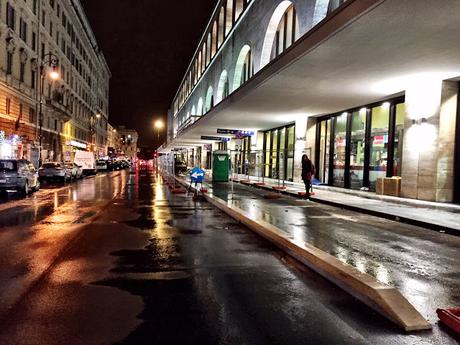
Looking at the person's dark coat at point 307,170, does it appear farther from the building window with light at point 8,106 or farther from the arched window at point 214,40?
the arched window at point 214,40

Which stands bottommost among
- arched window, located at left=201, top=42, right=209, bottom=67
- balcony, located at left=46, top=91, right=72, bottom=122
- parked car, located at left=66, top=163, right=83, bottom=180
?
parked car, located at left=66, top=163, right=83, bottom=180

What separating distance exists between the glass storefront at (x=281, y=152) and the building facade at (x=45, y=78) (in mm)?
18851

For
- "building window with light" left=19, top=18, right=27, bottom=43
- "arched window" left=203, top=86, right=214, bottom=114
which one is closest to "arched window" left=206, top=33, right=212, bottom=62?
"arched window" left=203, top=86, right=214, bottom=114

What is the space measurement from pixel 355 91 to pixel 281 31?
10.5m

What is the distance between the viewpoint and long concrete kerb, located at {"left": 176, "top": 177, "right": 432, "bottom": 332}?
14.7 ft

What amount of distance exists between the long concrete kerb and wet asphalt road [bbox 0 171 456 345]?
0.12 meters

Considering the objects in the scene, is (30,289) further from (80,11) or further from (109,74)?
(109,74)

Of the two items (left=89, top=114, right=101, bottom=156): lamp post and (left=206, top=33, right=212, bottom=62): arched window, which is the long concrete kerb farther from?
(left=89, top=114, right=101, bottom=156): lamp post

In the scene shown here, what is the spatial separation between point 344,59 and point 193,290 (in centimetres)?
1011

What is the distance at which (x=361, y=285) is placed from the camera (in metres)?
5.27

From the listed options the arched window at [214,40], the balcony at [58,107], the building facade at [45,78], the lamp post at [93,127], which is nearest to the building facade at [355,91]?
the arched window at [214,40]

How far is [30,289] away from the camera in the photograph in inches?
215

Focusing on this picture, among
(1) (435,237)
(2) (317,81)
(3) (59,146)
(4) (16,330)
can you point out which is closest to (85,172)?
(3) (59,146)

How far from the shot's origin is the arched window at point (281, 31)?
1004 inches
